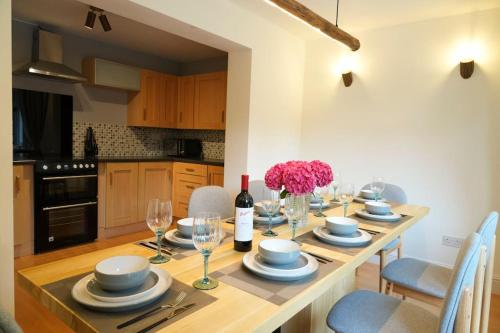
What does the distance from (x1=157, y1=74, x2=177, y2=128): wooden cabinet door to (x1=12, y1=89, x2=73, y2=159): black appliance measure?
Answer: 3.73 ft

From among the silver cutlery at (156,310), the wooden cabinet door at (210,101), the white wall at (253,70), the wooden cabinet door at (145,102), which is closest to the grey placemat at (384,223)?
the silver cutlery at (156,310)

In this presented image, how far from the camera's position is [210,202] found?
208 centimetres

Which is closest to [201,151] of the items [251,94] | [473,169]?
[251,94]

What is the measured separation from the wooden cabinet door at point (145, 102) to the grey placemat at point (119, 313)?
368 cm

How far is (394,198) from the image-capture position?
268 centimetres

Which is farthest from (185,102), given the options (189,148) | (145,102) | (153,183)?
(153,183)

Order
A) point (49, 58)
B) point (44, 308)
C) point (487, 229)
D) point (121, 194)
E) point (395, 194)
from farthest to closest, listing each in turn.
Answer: point (121, 194) → point (49, 58) → point (395, 194) → point (44, 308) → point (487, 229)

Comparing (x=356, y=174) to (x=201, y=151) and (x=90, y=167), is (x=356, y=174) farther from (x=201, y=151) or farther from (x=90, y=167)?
(x=90, y=167)

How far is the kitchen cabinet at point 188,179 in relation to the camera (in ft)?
13.4

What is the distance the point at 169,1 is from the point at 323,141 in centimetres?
216

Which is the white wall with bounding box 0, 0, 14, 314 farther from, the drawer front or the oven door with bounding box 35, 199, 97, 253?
the drawer front

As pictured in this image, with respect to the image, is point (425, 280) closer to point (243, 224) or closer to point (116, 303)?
point (243, 224)

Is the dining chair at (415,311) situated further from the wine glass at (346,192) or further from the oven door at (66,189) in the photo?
the oven door at (66,189)

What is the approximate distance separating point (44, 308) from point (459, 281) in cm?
254
